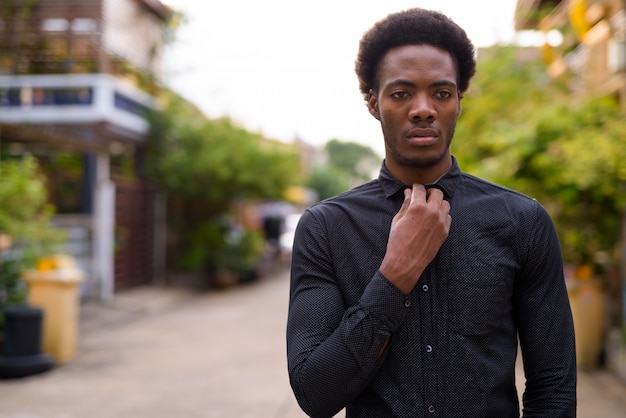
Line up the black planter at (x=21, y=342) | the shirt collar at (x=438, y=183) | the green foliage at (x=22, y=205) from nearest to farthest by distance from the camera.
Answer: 1. the shirt collar at (x=438, y=183)
2. the black planter at (x=21, y=342)
3. the green foliage at (x=22, y=205)

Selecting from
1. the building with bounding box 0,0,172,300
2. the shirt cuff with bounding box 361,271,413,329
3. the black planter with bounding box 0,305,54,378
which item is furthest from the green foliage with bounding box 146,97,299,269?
the shirt cuff with bounding box 361,271,413,329

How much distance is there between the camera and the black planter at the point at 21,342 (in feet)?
24.8

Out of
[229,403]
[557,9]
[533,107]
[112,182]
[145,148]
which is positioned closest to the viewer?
[229,403]

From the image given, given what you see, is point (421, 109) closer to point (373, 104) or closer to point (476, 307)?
point (373, 104)

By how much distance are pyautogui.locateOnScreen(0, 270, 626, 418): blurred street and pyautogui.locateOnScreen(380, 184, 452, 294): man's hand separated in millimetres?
5120

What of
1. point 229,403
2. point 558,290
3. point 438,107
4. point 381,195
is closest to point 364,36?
point 438,107

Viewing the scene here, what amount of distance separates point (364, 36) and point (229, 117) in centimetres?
1576

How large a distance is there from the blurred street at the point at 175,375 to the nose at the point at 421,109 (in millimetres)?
5155

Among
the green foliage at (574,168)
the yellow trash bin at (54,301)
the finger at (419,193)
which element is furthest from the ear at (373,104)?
the yellow trash bin at (54,301)

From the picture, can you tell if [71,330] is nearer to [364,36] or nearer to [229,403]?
[229,403]

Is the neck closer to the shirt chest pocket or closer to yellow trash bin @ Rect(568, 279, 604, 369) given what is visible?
the shirt chest pocket

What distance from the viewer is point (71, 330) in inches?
343

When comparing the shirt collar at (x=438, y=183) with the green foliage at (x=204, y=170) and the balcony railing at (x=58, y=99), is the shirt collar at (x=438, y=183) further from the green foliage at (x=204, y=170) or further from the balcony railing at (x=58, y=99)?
the green foliage at (x=204, y=170)

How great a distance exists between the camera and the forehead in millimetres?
1582
